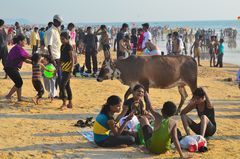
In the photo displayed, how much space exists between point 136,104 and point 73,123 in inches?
81.5

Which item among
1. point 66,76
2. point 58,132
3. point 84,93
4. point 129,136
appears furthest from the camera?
point 84,93

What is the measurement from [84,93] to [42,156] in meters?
6.32

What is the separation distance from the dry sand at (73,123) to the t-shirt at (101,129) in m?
0.23

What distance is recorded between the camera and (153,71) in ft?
33.9

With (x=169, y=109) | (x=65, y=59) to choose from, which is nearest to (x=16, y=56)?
(x=65, y=59)

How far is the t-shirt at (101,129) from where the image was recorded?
25.3 feet

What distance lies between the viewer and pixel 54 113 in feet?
34.5

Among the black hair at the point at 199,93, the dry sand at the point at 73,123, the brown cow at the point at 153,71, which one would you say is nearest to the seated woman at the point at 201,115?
the black hair at the point at 199,93

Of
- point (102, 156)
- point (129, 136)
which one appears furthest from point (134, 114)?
point (102, 156)

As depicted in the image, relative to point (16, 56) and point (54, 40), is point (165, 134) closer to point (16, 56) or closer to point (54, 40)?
point (54, 40)

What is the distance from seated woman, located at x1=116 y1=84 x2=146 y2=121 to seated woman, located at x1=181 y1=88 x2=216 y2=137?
0.89 meters

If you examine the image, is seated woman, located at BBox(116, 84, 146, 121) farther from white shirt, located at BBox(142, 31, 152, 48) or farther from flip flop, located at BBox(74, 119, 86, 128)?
white shirt, located at BBox(142, 31, 152, 48)

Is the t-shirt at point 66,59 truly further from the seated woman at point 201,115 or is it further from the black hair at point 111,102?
the seated woman at point 201,115

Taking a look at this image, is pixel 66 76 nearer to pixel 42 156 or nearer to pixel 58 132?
pixel 58 132
